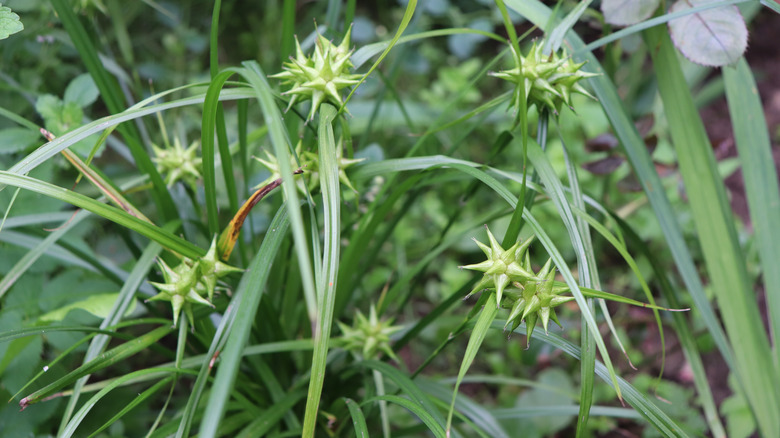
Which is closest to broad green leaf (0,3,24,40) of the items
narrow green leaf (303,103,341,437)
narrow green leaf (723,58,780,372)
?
narrow green leaf (303,103,341,437)

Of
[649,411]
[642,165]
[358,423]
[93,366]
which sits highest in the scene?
[93,366]

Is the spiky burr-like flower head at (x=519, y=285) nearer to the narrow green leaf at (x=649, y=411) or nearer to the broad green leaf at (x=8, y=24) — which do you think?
the narrow green leaf at (x=649, y=411)

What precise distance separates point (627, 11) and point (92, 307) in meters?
0.96

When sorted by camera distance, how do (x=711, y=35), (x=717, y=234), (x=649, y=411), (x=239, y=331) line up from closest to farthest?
(x=239, y=331), (x=649, y=411), (x=711, y=35), (x=717, y=234)

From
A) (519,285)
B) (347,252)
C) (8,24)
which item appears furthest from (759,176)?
(8,24)

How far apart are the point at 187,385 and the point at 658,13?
47.1 inches

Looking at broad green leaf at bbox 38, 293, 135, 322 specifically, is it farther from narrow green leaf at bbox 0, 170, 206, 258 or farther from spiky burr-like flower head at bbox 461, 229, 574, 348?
spiky burr-like flower head at bbox 461, 229, 574, 348

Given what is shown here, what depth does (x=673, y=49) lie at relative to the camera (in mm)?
952

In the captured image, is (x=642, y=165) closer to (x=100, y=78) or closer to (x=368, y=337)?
(x=368, y=337)

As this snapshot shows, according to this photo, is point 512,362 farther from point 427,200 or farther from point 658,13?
point 658,13

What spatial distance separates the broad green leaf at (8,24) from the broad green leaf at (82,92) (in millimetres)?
221

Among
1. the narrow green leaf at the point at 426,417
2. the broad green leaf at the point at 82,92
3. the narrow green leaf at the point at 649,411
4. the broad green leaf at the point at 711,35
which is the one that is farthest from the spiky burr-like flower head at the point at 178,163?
the broad green leaf at the point at 711,35

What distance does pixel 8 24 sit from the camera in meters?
0.74

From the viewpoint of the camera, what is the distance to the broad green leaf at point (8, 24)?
73 centimetres
